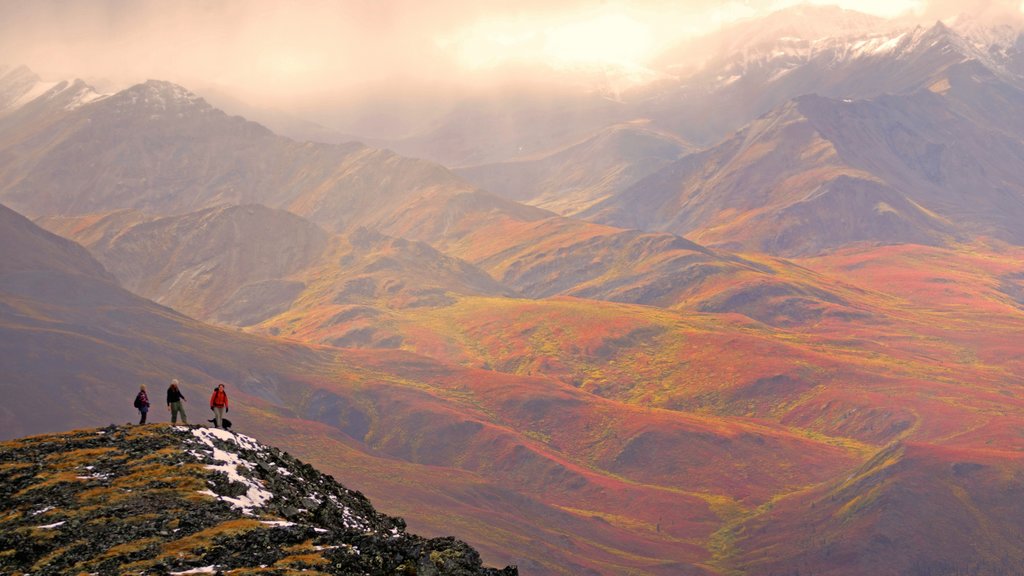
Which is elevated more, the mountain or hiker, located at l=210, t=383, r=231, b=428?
hiker, located at l=210, t=383, r=231, b=428

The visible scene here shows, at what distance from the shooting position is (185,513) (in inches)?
2270

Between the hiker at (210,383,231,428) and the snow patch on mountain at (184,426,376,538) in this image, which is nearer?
the snow patch on mountain at (184,426,376,538)

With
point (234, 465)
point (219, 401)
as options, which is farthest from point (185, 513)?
point (219, 401)

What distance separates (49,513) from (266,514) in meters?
10.5

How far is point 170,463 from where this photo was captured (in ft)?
211

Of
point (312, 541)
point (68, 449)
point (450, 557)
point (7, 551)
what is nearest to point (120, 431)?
point (68, 449)

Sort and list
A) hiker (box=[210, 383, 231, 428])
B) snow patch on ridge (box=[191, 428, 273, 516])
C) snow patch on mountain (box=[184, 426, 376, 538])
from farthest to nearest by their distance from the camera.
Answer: hiker (box=[210, 383, 231, 428]), snow patch on mountain (box=[184, 426, 376, 538]), snow patch on ridge (box=[191, 428, 273, 516])

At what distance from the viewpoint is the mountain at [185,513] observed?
5228cm

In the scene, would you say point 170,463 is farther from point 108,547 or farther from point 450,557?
point 450,557

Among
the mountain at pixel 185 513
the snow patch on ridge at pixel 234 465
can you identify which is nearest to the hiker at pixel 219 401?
the snow patch on ridge at pixel 234 465

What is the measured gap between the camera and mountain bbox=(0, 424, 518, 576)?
172 feet

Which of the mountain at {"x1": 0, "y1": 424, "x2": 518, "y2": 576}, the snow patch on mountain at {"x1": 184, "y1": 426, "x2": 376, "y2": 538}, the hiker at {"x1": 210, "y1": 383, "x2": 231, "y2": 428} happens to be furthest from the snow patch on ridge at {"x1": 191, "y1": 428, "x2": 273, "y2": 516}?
the hiker at {"x1": 210, "y1": 383, "x2": 231, "y2": 428}

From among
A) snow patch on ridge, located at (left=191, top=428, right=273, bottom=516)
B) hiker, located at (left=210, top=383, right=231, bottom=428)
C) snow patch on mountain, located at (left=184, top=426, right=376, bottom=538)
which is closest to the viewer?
snow patch on ridge, located at (left=191, top=428, right=273, bottom=516)

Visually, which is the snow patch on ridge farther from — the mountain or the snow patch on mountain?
the mountain
